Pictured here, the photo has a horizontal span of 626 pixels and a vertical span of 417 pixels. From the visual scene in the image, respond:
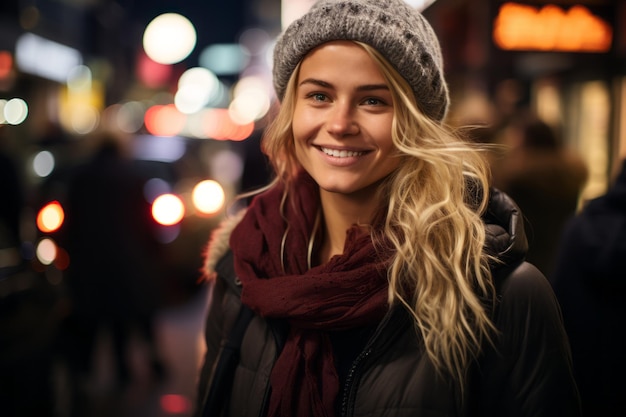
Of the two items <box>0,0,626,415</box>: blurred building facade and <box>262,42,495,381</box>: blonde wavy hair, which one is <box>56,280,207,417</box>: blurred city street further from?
<box>262,42,495,381</box>: blonde wavy hair

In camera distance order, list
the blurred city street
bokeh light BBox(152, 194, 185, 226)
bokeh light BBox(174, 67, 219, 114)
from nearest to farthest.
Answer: the blurred city street
bokeh light BBox(152, 194, 185, 226)
bokeh light BBox(174, 67, 219, 114)

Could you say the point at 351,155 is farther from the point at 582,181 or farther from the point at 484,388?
the point at 582,181

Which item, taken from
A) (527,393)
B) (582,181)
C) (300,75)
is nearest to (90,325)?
(582,181)

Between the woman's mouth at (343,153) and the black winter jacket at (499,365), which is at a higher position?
the woman's mouth at (343,153)

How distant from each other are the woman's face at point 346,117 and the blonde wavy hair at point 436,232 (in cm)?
4

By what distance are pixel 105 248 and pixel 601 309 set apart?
4.12 m

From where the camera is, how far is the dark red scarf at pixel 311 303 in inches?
84.5

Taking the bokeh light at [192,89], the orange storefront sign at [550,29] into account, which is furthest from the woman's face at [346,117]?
the bokeh light at [192,89]

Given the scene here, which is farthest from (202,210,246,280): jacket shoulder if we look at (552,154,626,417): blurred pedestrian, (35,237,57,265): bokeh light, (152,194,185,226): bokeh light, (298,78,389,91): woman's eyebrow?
(152,194,185,226): bokeh light

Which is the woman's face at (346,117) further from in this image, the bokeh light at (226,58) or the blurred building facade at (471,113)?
the bokeh light at (226,58)

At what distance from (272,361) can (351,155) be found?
0.68 m

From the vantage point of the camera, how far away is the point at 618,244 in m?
2.79

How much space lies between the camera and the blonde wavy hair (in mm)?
2008

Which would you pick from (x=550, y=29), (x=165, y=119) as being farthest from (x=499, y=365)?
(x=165, y=119)
